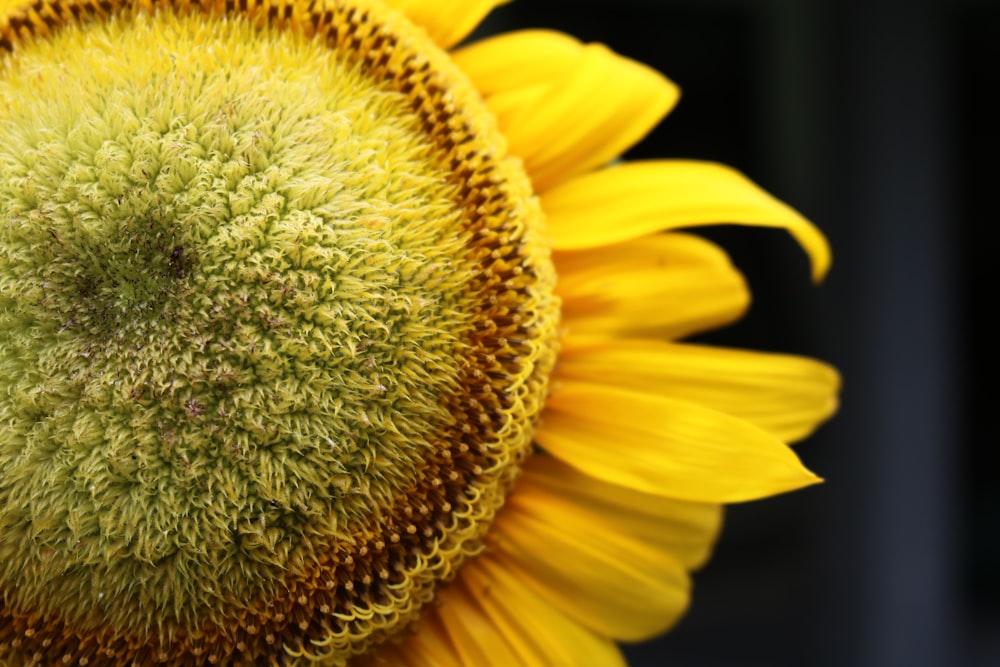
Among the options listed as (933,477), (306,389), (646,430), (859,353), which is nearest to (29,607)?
(306,389)

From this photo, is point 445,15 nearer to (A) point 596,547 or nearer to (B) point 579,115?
(B) point 579,115

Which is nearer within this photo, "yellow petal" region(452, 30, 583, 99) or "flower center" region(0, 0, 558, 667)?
"flower center" region(0, 0, 558, 667)

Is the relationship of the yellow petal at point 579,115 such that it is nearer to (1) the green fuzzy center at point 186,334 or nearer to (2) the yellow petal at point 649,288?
(2) the yellow petal at point 649,288

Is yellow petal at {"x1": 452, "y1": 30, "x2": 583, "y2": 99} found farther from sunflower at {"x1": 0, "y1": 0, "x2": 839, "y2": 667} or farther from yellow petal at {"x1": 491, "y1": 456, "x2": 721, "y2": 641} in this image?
yellow petal at {"x1": 491, "y1": 456, "x2": 721, "y2": 641}

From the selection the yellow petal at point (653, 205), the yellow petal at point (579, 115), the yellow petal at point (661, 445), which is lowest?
the yellow petal at point (661, 445)

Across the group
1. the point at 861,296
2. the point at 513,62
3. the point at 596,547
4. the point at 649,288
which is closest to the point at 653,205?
the point at 649,288

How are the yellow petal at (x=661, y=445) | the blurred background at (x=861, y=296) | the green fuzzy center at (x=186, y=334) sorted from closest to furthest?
the green fuzzy center at (x=186, y=334) < the yellow petal at (x=661, y=445) < the blurred background at (x=861, y=296)

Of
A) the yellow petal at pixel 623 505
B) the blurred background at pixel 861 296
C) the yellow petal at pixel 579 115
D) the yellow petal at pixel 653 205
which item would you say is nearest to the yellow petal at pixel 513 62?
the yellow petal at pixel 579 115

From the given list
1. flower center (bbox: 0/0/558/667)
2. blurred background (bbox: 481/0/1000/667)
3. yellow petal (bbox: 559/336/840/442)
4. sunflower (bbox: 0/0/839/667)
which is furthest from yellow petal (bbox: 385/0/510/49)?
blurred background (bbox: 481/0/1000/667)
